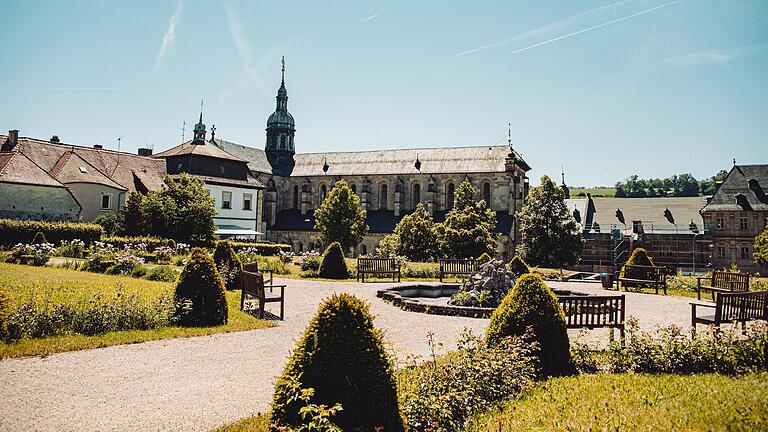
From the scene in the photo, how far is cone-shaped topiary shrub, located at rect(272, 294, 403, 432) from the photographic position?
4.41m

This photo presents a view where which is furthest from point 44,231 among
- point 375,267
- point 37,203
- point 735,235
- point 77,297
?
point 735,235

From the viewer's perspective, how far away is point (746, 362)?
7.46 metres

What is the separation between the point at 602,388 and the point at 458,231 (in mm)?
28728

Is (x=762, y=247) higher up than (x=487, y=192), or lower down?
lower down

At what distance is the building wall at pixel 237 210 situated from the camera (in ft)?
147

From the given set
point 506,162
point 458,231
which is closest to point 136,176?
point 458,231

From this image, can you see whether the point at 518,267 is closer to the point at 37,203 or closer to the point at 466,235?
the point at 466,235

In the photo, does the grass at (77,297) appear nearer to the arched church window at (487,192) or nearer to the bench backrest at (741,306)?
the bench backrest at (741,306)

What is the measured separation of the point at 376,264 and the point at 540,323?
16448mm

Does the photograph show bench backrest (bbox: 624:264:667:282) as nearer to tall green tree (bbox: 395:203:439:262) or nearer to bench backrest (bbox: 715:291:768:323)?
bench backrest (bbox: 715:291:768:323)

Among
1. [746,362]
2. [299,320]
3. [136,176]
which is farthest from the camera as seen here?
[136,176]

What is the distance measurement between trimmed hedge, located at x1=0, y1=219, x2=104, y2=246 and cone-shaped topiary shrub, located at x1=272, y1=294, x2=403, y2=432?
25.2 metres

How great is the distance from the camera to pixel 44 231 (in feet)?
80.7

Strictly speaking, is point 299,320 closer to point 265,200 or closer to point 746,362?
point 746,362
